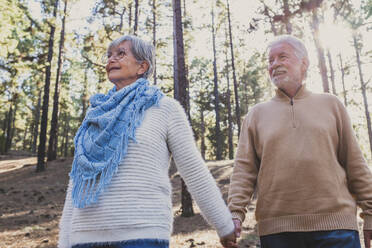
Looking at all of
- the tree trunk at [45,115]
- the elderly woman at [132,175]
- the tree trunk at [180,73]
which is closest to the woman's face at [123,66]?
the elderly woman at [132,175]

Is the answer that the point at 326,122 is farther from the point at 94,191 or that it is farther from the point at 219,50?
the point at 219,50

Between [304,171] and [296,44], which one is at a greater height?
[296,44]

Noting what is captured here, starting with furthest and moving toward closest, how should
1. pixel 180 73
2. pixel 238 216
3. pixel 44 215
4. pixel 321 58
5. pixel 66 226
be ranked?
1. pixel 321 58
2. pixel 44 215
3. pixel 180 73
4. pixel 238 216
5. pixel 66 226

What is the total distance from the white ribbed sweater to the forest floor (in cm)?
439

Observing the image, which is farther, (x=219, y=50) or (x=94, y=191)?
(x=219, y=50)

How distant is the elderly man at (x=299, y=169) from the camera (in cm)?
221

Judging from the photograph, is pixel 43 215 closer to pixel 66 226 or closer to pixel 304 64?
pixel 66 226

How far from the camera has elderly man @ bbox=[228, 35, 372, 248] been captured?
221cm

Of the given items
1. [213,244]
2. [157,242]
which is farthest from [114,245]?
[213,244]

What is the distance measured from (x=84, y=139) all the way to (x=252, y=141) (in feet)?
5.19

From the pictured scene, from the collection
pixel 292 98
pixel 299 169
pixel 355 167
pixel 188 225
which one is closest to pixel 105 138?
pixel 299 169

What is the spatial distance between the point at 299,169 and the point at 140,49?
1588 millimetres

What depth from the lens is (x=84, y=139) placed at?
1.89 m

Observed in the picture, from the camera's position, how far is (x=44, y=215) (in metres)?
8.15
